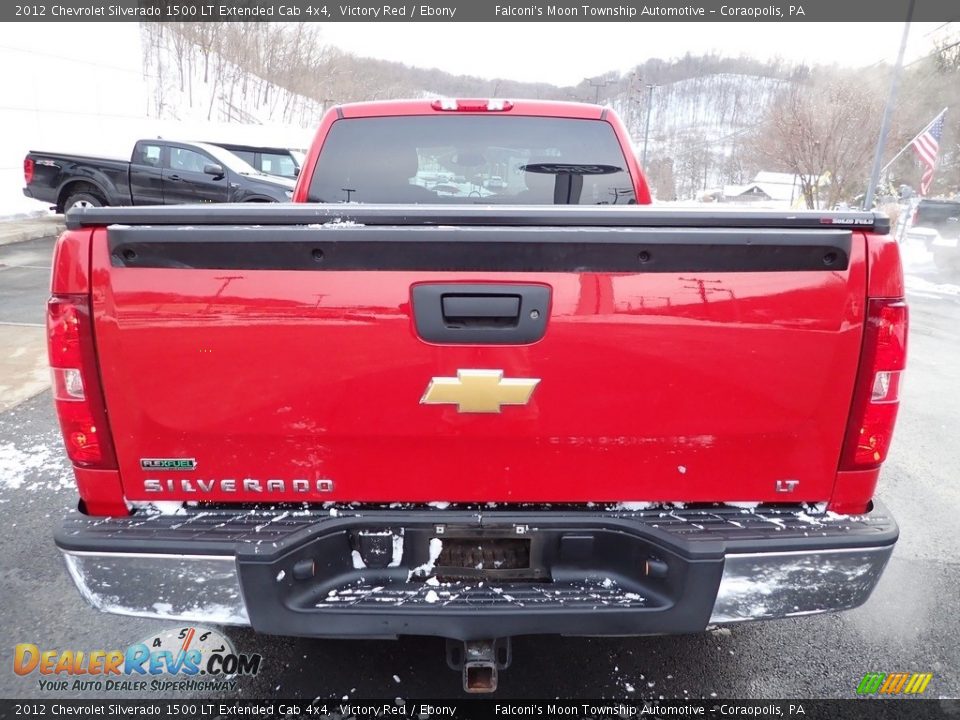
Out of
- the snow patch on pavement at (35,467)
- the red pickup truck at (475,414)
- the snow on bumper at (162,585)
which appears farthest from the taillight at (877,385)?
the snow patch on pavement at (35,467)

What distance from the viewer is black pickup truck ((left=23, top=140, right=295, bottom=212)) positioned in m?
12.6

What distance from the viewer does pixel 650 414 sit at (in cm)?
170

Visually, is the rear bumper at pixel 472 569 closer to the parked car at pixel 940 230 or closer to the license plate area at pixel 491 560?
the license plate area at pixel 491 560

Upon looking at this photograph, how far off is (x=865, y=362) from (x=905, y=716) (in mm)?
1469

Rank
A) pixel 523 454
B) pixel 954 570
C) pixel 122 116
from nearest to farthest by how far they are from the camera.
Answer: pixel 523 454, pixel 954 570, pixel 122 116

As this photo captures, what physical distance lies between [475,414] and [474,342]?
21 centimetres

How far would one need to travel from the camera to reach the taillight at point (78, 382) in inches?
64.5

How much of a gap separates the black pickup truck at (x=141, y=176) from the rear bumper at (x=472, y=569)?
39.4 feet

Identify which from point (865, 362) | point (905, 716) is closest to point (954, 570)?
point (905, 716)

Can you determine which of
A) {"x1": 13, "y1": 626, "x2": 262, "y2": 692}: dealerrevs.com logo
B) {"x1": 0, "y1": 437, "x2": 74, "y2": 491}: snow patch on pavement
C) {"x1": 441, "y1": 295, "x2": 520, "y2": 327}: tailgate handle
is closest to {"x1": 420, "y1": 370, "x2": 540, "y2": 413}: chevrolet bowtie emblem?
{"x1": 441, "y1": 295, "x2": 520, "y2": 327}: tailgate handle

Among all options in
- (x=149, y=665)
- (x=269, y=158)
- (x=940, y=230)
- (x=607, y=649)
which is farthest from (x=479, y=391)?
(x=940, y=230)

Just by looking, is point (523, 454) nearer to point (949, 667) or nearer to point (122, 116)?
point (949, 667)

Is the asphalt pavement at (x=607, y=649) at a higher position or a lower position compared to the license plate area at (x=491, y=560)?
lower

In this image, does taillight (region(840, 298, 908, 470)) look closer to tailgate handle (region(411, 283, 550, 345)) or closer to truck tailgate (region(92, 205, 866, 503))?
truck tailgate (region(92, 205, 866, 503))
